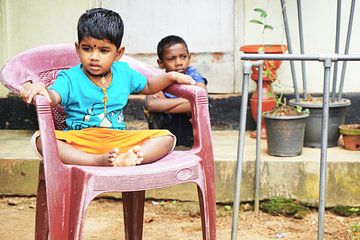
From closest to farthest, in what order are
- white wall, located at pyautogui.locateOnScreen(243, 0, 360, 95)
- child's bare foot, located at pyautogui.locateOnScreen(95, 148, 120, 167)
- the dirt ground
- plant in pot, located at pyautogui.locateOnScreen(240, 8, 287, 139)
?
child's bare foot, located at pyautogui.locateOnScreen(95, 148, 120, 167)
the dirt ground
plant in pot, located at pyautogui.locateOnScreen(240, 8, 287, 139)
white wall, located at pyautogui.locateOnScreen(243, 0, 360, 95)

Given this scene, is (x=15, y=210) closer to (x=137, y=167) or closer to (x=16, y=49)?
(x=16, y=49)

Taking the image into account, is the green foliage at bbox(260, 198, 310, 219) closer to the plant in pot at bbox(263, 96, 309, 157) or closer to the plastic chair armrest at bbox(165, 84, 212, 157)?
the plant in pot at bbox(263, 96, 309, 157)

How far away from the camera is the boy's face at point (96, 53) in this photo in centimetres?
279

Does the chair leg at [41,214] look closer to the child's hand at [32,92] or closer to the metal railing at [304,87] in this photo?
the child's hand at [32,92]

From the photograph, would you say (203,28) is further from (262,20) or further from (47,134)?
(47,134)

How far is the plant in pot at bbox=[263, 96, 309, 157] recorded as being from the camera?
427cm

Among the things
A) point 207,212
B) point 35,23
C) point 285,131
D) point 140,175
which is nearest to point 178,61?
point 285,131

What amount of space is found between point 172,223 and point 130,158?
158 cm

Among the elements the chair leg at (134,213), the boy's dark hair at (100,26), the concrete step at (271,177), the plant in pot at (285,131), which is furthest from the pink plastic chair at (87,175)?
the plant in pot at (285,131)

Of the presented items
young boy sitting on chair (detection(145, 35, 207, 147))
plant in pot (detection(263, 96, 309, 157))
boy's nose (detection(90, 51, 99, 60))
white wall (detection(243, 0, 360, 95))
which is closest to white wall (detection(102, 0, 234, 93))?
white wall (detection(243, 0, 360, 95))

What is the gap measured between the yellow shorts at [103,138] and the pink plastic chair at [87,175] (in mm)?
121

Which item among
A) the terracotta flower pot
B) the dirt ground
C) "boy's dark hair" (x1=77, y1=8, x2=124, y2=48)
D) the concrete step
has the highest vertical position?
"boy's dark hair" (x1=77, y1=8, x2=124, y2=48)

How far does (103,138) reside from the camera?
9.18ft

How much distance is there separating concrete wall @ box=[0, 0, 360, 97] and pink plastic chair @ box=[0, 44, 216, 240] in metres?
2.02
